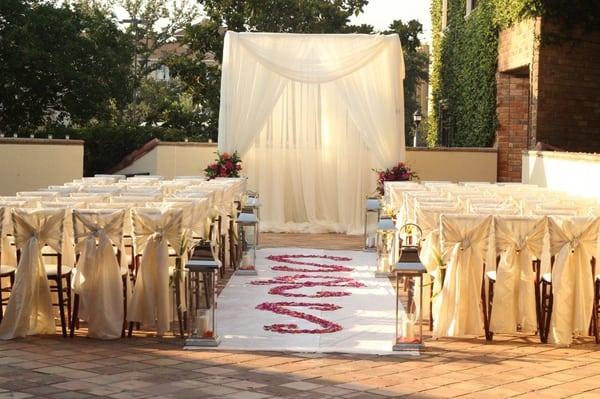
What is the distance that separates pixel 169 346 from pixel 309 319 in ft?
5.08

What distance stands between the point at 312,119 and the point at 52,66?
38.7ft

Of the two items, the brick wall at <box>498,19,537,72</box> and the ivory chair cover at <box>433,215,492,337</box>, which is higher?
the brick wall at <box>498,19,537,72</box>

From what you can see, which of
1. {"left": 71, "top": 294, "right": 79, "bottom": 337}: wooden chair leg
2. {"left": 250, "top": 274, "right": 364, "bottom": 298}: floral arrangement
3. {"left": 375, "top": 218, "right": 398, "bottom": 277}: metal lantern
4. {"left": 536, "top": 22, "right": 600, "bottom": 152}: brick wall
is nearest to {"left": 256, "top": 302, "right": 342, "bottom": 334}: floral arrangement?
{"left": 250, "top": 274, "right": 364, "bottom": 298}: floral arrangement

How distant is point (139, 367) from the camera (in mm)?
6871

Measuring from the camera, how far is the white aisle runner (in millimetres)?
7887

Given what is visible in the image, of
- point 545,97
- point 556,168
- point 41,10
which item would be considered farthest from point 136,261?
point 41,10

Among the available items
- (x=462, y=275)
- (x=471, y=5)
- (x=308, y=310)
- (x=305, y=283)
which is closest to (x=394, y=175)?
(x=305, y=283)

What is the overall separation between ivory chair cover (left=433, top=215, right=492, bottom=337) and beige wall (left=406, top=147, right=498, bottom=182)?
37.7 feet

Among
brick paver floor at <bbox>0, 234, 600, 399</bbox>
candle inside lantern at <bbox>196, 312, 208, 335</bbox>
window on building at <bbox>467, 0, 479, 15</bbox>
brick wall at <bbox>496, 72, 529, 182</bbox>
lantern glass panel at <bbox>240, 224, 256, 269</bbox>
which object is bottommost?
brick paver floor at <bbox>0, 234, 600, 399</bbox>

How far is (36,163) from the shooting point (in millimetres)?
18250

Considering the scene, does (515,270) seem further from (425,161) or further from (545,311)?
(425,161)

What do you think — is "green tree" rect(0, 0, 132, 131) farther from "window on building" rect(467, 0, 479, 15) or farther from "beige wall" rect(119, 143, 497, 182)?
"window on building" rect(467, 0, 479, 15)

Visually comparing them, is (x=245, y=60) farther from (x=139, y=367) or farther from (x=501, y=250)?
(x=139, y=367)

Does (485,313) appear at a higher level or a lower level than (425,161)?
lower
